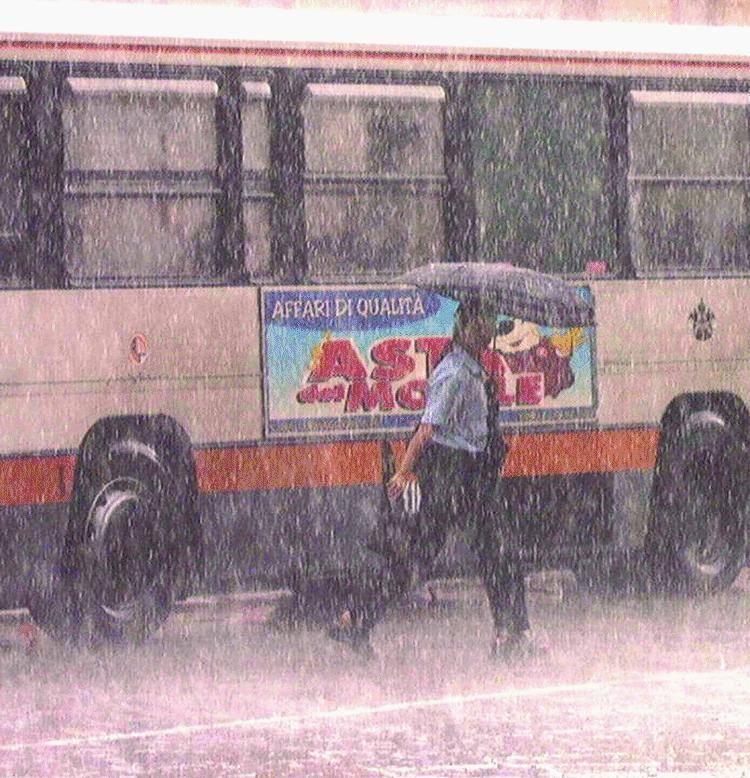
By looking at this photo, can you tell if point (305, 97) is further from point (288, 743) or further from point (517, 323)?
point (288, 743)

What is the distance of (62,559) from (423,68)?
334 centimetres

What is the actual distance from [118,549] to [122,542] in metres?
0.04

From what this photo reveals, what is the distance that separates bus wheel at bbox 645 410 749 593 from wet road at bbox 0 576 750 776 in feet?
1.60

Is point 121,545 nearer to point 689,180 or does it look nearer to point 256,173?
point 256,173

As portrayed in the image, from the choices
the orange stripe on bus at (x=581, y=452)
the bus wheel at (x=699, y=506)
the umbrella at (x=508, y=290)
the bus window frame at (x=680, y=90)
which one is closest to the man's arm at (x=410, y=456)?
the umbrella at (x=508, y=290)

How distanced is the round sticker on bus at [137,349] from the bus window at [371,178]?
3.54ft

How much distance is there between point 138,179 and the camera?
13.2 metres

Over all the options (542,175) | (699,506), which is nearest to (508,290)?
(542,175)

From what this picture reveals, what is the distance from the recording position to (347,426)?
1370 cm

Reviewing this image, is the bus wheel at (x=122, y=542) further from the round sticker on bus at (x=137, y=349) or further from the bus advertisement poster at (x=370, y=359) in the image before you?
the bus advertisement poster at (x=370, y=359)

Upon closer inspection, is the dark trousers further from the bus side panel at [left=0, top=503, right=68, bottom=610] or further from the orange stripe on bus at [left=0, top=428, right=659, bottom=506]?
the bus side panel at [left=0, top=503, right=68, bottom=610]

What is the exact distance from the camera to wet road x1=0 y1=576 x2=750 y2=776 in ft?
30.8

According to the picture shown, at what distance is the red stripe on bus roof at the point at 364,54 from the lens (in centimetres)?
1313

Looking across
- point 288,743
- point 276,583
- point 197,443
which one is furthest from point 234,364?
point 288,743
